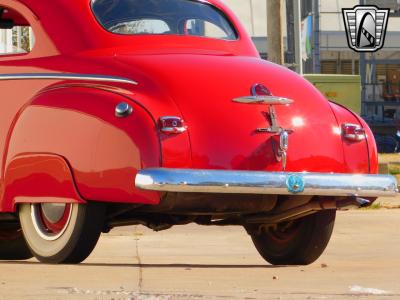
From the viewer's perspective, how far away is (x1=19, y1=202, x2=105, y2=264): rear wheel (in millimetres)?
7695

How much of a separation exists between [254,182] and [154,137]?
653 mm

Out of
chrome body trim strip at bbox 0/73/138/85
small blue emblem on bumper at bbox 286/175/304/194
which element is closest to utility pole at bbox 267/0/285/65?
chrome body trim strip at bbox 0/73/138/85

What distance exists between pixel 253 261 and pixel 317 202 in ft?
5.75

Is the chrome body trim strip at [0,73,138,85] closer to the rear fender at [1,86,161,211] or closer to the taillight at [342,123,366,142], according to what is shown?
the rear fender at [1,86,161,211]

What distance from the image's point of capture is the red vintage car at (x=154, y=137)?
24.3 feet

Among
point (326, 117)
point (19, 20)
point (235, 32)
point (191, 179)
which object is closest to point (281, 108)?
point (326, 117)

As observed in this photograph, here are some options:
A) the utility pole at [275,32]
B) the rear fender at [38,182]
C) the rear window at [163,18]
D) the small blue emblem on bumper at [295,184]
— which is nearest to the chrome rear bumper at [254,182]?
the small blue emblem on bumper at [295,184]

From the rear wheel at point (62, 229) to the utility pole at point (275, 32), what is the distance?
14.6 m

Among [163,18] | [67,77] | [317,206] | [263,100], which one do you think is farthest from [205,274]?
[163,18]

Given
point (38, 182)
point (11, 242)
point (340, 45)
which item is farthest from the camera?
point (340, 45)

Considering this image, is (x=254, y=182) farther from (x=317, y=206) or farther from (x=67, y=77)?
(x=67, y=77)

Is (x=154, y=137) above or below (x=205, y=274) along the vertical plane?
above

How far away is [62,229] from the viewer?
7.88 meters

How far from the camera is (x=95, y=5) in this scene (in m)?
8.40
